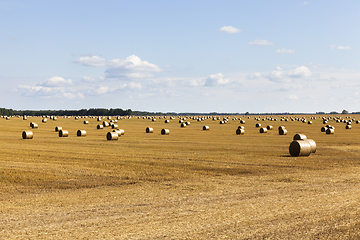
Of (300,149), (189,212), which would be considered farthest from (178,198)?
(300,149)

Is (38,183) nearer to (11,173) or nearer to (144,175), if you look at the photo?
(11,173)

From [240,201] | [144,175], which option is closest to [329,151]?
[144,175]

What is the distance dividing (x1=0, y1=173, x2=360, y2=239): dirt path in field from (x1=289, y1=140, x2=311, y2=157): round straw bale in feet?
33.5

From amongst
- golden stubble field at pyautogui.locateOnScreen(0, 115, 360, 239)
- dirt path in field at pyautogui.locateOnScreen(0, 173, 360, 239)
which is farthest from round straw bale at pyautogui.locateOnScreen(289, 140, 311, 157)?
dirt path in field at pyautogui.locateOnScreen(0, 173, 360, 239)

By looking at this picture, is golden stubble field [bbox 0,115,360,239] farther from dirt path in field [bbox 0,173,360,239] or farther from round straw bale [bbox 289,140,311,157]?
round straw bale [bbox 289,140,311,157]

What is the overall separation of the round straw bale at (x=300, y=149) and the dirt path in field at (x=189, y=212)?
10.2 metres

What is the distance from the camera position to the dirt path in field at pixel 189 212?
10.3 metres

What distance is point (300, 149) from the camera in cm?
2775

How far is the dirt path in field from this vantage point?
1033 centimetres

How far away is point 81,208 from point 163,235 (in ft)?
13.7

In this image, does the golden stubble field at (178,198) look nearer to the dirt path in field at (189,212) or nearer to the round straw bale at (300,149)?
the dirt path in field at (189,212)

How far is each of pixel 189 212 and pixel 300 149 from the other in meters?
17.6

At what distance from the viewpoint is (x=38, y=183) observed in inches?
698

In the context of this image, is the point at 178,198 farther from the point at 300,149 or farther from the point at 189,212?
the point at 300,149
